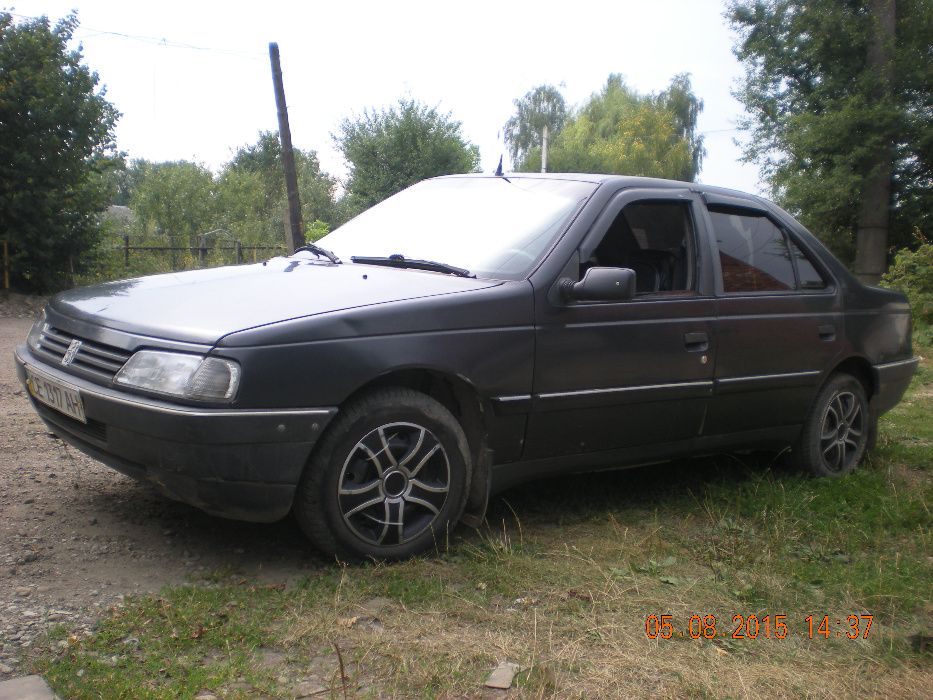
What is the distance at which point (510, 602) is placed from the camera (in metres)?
A: 3.48

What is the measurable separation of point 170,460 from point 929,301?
49.4ft

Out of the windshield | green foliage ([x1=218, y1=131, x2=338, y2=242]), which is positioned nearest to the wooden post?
the windshield

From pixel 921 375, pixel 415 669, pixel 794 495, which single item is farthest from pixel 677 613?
pixel 921 375

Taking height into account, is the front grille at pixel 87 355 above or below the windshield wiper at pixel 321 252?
below

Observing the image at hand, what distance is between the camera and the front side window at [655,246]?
460 cm

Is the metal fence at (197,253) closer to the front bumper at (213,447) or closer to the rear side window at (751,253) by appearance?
the rear side window at (751,253)

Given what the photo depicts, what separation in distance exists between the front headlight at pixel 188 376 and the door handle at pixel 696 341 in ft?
7.25

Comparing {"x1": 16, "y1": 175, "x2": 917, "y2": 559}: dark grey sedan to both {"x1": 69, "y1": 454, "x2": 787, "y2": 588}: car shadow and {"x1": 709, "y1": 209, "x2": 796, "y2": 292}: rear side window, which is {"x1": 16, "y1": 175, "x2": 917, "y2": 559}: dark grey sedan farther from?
{"x1": 69, "y1": 454, "x2": 787, "y2": 588}: car shadow

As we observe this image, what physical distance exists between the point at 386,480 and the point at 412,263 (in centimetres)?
111

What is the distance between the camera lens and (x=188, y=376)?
3324mm

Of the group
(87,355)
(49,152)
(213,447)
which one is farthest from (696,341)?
(49,152)

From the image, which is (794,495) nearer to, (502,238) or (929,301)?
(502,238)

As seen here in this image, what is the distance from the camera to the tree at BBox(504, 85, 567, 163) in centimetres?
6775

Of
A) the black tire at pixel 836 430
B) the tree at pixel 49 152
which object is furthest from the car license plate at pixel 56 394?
the tree at pixel 49 152
